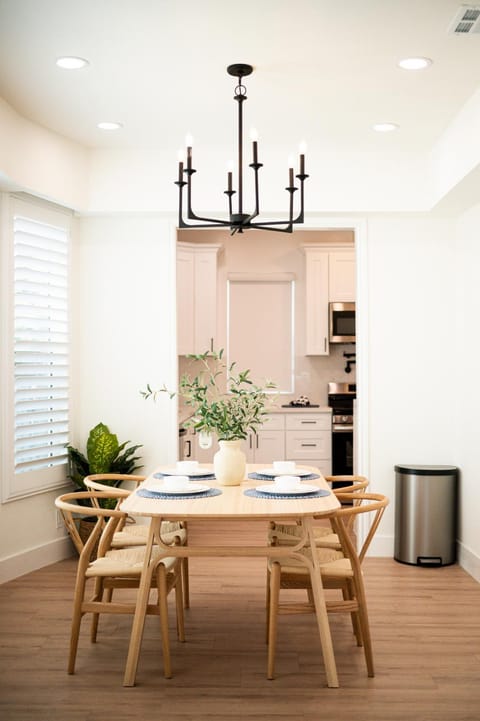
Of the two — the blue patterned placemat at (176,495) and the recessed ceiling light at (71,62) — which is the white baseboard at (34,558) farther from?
the recessed ceiling light at (71,62)

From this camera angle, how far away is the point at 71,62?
12.5 ft

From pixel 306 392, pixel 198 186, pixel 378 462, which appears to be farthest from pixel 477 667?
pixel 306 392

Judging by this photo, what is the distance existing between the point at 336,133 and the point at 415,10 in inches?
71.2

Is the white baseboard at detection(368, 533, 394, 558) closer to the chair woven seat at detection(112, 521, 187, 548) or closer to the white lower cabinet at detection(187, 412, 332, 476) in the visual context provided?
the chair woven seat at detection(112, 521, 187, 548)

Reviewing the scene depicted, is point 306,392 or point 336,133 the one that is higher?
point 336,133

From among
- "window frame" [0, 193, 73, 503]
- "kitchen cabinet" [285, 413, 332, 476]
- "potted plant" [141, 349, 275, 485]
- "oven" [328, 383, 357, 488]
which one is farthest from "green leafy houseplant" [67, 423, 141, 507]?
"oven" [328, 383, 357, 488]

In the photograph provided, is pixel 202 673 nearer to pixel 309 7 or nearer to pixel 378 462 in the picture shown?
pixel 378 462

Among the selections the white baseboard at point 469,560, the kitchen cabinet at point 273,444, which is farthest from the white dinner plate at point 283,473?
the kitchen cabinet at point 273,444

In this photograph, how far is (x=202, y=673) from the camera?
133 inches

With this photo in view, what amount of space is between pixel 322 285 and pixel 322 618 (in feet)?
16.3

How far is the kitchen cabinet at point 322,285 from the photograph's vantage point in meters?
7.80

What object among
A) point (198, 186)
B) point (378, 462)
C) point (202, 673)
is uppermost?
point (198, 186)

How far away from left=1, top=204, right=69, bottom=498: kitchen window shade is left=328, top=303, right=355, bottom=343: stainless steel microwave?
315 centimetres

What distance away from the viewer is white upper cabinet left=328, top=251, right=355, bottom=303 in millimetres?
7785
